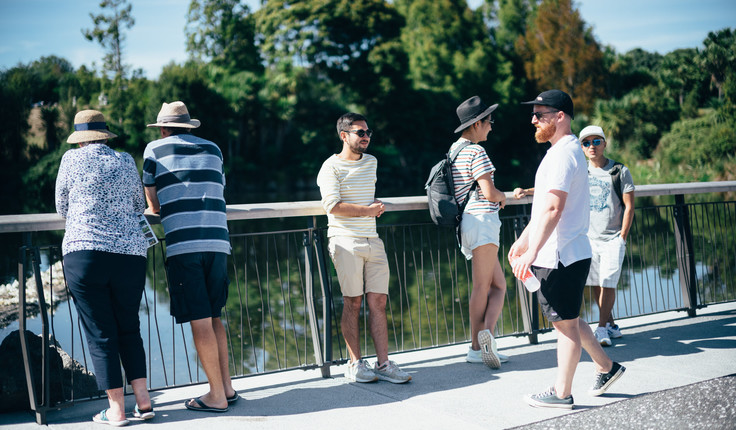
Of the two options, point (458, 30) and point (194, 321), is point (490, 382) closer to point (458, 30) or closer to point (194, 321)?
point (194, 321)

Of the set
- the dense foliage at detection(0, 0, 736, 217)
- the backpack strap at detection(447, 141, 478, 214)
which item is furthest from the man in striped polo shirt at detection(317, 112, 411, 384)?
the dense foliage at detection(0, 0, 736, 217)

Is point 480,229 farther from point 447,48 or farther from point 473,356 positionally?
point 447,48

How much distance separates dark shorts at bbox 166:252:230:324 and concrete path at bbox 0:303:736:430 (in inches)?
24.6

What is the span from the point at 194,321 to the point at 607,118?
149 feet

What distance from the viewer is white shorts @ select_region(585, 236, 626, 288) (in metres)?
5.61

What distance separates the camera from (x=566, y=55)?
61.2m

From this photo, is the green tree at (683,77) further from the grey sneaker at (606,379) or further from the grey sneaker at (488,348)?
the grey sneaker at (606,379)

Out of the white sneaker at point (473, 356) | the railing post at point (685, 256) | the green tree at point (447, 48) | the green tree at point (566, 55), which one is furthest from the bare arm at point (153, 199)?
the green tree at point (566, 55)

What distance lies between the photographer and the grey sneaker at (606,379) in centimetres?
416

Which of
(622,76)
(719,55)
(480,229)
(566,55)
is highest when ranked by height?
(566,55)

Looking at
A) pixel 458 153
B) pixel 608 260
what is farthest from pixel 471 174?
pixel 608 260

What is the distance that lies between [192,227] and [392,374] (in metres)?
1.69

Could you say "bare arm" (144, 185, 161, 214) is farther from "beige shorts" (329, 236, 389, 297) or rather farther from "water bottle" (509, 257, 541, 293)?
"water bottle" (509, 257, 541, 293)

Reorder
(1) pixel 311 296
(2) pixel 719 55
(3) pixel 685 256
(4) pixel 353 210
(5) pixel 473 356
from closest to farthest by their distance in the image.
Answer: (4) pixel 353 210, (1) pixel 311 296, (5) pixel 473 356, (3) pixel 685 256, (2) pixel 719 55
